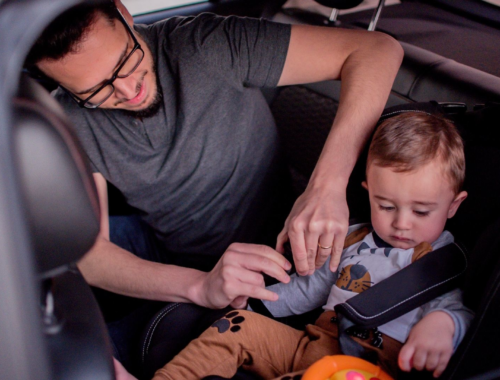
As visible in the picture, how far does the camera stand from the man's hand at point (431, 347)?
91 cm

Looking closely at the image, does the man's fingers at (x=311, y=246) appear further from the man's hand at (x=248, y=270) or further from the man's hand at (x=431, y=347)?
the man's hand at (x=431, y=347)

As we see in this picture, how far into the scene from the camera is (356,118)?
48.2 inches

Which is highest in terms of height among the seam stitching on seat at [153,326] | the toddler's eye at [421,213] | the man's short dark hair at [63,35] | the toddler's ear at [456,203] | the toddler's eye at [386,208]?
the man's short dark hair at [63,35]

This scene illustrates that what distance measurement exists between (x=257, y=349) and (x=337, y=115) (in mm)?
623

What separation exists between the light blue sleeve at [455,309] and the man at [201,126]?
0.75 feet

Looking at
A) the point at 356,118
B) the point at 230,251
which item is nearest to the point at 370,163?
the point at 356,118

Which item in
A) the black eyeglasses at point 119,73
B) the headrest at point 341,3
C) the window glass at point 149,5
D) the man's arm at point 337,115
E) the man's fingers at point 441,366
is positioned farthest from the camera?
the window glass at point 149,5

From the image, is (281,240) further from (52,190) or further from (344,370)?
(52,190)

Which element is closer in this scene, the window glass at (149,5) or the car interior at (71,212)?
the car interior at (71,212)

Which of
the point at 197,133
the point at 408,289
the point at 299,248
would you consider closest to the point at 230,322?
the point at 299,248

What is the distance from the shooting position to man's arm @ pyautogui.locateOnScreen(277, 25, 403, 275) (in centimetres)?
101

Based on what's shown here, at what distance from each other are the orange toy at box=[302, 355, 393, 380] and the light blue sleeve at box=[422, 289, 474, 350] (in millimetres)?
164

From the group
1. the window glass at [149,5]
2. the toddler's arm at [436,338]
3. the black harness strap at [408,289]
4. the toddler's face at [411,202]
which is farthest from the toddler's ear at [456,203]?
the window glass at [149,5]

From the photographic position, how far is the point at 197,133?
149 cm
